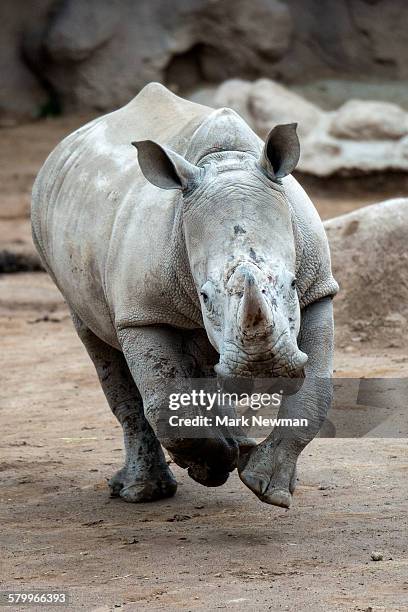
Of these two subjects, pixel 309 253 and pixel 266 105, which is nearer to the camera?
pixel 309 253

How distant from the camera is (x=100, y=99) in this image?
690 inches

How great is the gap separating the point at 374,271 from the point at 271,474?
387 centimetres

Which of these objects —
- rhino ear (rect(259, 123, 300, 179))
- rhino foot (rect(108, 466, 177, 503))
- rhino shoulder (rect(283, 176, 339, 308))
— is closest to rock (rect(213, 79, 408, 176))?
rhino foot (rect(108, 466, 177, 503))

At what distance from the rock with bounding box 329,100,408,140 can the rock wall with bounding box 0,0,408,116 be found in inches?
127

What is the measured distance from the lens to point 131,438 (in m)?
6.12

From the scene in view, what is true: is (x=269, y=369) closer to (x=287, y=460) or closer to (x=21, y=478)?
(x=287, y=460)

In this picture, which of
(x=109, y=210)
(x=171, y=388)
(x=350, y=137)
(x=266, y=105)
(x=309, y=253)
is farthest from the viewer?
(x=266, y=105)

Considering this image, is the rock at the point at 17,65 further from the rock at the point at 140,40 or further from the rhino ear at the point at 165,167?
the rhino ear at the point at 165,167

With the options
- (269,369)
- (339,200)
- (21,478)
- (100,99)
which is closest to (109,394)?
(21,478)

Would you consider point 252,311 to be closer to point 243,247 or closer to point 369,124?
point 243,247

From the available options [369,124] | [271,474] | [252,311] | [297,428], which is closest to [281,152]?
[252,311]

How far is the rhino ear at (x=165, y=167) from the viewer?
187 inches

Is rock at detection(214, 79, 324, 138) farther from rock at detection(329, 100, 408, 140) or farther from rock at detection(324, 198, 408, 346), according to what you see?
rock at detection(324, 198, 408, 346)

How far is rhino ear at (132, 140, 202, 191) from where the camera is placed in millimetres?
4746
